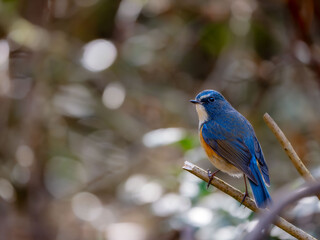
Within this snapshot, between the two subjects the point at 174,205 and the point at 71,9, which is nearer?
the point at 174,205

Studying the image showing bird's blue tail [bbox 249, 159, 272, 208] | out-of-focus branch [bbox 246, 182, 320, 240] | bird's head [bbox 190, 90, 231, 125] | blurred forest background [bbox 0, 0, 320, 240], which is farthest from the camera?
blurred forest background [bbox 0, 0, 320, 240]

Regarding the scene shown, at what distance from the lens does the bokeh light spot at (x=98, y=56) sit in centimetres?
527

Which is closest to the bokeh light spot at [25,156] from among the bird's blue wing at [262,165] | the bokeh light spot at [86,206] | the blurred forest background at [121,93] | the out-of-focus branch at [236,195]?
the blurred forest background at [121,93]

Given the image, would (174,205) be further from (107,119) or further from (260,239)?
(260,239)

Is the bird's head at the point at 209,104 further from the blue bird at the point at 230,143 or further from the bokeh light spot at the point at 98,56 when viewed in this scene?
the bokeh light spot at the point at 98,56

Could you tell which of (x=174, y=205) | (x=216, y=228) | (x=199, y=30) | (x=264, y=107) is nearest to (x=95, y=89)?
(x=199, y=30)

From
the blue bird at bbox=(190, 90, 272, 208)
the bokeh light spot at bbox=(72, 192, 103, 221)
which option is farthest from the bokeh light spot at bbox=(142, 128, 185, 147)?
the bokeh light spot at bbox=(72, 192, 103, 221)

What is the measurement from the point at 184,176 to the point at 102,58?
216 centimetres

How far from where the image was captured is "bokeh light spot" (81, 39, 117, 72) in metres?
5.27

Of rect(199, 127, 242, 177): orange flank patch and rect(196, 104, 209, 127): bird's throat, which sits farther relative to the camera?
rect(196, 104, 209, 127): bird's throat

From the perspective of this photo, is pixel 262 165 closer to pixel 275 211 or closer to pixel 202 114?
pixel 202 114

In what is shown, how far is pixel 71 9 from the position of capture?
5793mm

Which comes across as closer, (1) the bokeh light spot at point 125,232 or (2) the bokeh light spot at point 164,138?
(2) the bokeh light spot at point 164,138

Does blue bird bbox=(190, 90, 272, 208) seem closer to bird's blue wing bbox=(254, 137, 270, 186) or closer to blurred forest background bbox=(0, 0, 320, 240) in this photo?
bird's blue wing bbox=(254, 137, 270, 186)
